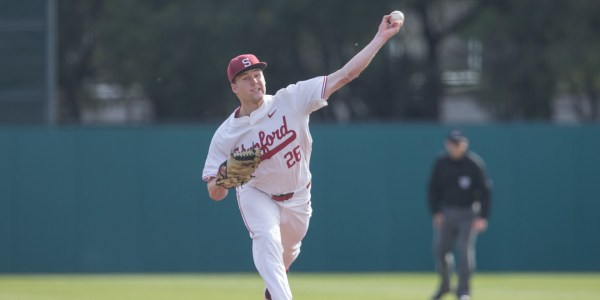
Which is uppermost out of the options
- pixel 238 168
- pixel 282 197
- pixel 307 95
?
pixel 307 95

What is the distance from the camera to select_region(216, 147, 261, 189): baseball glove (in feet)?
27.9

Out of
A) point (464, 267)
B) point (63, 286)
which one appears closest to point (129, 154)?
point (63, 286)

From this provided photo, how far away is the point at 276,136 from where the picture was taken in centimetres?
881

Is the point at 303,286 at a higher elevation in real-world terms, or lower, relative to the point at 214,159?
lower

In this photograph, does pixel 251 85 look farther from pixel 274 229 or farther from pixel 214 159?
pixel 274 229

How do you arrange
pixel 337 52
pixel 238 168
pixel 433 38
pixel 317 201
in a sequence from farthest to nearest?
pixel 433 38 → pixel 337 52 → pixel 317 201 → pixel 238 168

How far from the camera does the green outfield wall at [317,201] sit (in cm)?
2028

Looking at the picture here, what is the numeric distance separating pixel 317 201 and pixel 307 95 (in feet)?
38.2

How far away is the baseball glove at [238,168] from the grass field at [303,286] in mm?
5187

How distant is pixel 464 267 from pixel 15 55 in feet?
32.4

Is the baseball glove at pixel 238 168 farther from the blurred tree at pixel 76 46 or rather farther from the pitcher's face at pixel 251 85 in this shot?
the blurred tree at pixel 76 46

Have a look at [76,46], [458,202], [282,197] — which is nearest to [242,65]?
[282,197]

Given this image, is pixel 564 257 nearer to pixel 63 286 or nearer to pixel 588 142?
pixel 588 142

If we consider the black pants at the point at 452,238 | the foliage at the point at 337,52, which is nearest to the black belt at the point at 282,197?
the black pants at the point at 452,238
